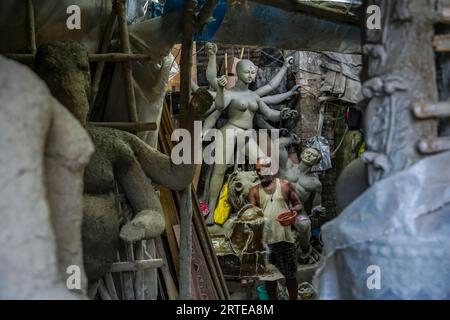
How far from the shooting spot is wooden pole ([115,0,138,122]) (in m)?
3.97

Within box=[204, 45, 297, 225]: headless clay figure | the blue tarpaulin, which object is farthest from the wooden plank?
box=[204, 45, 297, 225]: headless clay figure

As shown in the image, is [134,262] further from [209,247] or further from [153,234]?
[209,247]

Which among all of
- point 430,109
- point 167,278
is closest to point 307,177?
point 167,278

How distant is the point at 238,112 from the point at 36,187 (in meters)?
6.64

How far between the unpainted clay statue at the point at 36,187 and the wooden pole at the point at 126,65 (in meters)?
1.94

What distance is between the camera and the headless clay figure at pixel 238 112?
8078 mm

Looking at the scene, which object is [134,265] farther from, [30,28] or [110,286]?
[30,28]

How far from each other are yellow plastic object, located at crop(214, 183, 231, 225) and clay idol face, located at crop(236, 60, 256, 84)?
1555mm

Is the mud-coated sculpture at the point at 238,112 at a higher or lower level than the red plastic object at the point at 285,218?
higher

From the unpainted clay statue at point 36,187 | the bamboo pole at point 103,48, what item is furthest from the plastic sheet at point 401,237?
the bamboo pole at point 103,48

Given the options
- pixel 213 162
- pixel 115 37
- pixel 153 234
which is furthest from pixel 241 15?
pixel 213 162

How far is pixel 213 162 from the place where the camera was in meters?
8.19

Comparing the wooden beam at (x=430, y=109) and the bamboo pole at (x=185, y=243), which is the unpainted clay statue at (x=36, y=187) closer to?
the wooden beam at (x=430, y=109)

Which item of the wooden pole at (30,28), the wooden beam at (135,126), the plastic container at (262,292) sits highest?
the wooden pole at (30,28)
